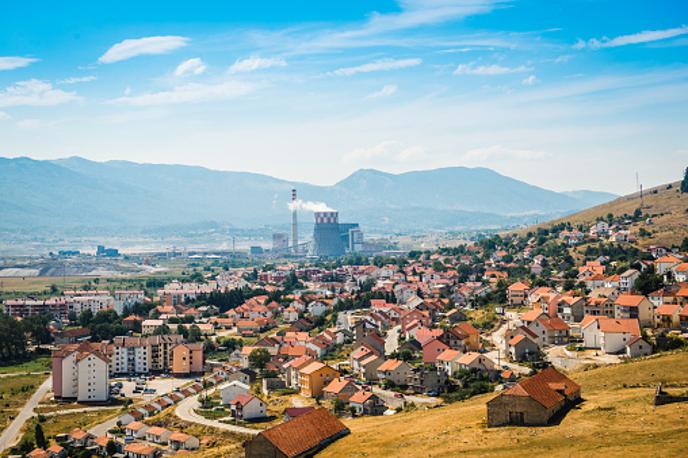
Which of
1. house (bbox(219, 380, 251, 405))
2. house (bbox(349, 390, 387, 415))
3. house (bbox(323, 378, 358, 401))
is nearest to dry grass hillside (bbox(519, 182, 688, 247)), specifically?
A: house (bbox(323, 378, 358, 401))

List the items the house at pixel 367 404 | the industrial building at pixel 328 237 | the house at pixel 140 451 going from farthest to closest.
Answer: the industrial building at pixel 328 237, the house at pixel 367 404, the house at pixel 140 451

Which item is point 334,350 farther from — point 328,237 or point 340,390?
point 328,237

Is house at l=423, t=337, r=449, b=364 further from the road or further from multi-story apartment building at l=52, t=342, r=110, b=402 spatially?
multi-story apartment building at l=52, t=342, r=110, b=402

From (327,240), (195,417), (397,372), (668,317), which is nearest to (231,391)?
(195,417)

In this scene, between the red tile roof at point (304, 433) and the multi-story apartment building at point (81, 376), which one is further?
the multi-story apartment building at point (81, 376)

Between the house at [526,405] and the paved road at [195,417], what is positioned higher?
the house at [526,405]

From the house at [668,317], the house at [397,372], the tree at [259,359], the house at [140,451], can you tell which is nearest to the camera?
the house at [140,451]

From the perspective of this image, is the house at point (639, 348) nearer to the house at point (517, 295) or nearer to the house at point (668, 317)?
the house at point (668, 317)

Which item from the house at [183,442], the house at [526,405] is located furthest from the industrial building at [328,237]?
the house at [526,405]
